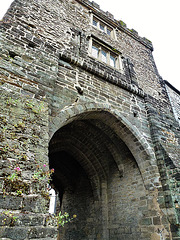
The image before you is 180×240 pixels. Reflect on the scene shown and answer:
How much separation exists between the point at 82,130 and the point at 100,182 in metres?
2.11

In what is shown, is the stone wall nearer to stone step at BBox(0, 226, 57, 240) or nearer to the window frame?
the window frame

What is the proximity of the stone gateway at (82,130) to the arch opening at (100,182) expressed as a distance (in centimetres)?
3

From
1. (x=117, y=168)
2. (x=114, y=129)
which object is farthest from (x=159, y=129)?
(x=117, y=168)

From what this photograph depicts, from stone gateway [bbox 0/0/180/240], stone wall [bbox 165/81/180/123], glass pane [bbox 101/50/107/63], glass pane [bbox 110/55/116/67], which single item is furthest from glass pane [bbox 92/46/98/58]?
stone wall [bbox 165/81/180/123]

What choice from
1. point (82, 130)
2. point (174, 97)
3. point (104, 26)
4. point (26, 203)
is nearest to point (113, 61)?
point (104, 26)

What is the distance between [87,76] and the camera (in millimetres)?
5293

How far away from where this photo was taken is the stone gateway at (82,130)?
2309 mm

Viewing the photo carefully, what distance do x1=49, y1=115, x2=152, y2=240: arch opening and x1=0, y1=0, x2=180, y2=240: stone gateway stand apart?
34mm

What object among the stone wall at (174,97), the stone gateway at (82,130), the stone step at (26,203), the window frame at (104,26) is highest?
the window frame at (104,26)

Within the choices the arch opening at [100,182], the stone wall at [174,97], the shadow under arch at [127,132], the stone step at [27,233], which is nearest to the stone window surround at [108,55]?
the shadow under arch at [127,132]

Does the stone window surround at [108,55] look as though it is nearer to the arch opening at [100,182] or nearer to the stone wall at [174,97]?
the arch opening at [100,182]

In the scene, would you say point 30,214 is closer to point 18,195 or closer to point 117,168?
point 18,195

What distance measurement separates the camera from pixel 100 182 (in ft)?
21.4

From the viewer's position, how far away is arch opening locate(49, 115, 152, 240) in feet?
17.4
